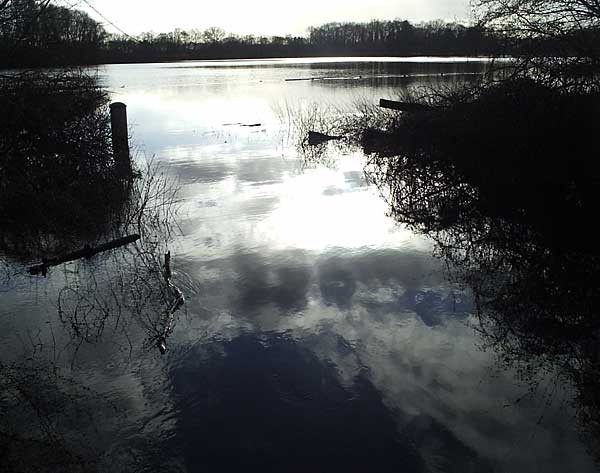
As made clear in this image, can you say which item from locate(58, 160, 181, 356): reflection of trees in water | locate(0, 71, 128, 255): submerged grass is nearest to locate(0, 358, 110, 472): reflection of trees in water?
locate(58, 160, 181, 356): reflection of trees in water

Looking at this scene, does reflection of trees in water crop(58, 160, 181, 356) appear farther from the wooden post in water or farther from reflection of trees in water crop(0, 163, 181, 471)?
the wooden post in water

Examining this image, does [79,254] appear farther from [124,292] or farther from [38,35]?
[38,35]

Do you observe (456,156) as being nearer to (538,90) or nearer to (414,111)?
(538,90)

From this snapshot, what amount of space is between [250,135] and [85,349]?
1576 centimetres

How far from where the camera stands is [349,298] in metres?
5.94

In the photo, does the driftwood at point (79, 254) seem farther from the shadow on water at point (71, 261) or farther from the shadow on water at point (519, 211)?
the shadow on water at point (519, 211)

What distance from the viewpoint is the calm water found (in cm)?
354

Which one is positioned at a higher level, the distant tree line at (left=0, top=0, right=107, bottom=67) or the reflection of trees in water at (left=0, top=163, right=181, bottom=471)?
the distant tree line at (left=0, top=0, right=107, bottom=67)

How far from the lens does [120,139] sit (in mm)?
11227

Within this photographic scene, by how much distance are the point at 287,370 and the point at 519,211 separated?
211 inches

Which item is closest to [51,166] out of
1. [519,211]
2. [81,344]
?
[81,344]

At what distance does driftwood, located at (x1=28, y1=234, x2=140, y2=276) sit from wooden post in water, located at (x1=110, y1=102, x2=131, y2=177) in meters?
3.96

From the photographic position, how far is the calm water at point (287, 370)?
3.54 metres

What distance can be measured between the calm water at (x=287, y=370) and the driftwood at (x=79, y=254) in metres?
0.17
